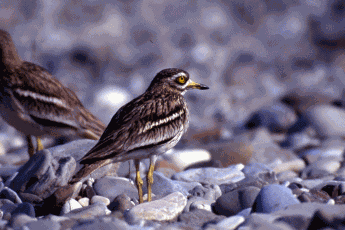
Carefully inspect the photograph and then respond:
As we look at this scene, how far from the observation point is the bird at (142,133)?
13.5 feet

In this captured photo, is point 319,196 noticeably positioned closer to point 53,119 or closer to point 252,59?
point 53,119

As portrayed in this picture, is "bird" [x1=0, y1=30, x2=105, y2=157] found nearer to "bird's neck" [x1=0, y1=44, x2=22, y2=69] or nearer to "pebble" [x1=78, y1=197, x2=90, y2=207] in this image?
"bird's neck" [x1=0, y1=44, x2=22, y2=69]

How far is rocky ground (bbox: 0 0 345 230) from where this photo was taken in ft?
12.4

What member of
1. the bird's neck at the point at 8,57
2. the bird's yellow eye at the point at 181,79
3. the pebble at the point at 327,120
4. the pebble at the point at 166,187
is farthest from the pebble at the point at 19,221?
the pebble at the point at 327,120

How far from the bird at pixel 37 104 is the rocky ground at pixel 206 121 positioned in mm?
701

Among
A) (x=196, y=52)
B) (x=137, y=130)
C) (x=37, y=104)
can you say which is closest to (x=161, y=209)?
(x=137, y=130)

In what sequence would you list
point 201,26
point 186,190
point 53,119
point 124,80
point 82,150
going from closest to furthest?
point 186,190, point 82,150, point 53,119, point 124,80, point 201,26

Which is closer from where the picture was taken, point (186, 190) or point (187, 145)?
point (186, 190)

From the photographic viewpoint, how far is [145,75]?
15562 mm

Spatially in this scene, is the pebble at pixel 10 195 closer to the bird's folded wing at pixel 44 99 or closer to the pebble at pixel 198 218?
the pebble at pixel 198 218

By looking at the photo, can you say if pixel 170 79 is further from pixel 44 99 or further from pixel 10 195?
pixel 44 99

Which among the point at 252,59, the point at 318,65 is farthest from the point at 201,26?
the point at 318,65

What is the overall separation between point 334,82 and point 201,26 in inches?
220

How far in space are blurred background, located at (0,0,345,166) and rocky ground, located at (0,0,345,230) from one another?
45mm
